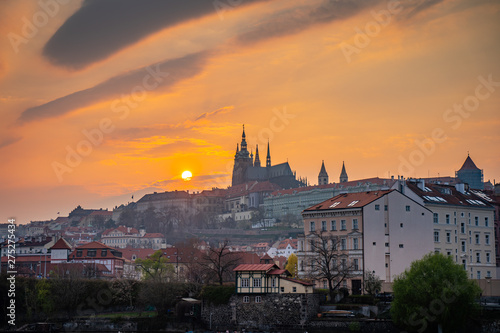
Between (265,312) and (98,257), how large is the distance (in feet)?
209

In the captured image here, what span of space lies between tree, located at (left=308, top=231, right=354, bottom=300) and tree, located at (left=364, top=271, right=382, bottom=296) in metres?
1.88

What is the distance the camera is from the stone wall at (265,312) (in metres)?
58.6

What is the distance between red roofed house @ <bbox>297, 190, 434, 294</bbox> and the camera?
2645 inches

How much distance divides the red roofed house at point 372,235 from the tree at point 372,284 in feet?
3.72

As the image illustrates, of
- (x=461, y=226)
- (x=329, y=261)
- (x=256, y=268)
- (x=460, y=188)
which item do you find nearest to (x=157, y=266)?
(x=329, y=261)

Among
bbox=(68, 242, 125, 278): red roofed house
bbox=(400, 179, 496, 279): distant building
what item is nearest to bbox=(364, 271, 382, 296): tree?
bbox=(400, 179, 496, 279): distant building

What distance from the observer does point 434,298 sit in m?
52.2

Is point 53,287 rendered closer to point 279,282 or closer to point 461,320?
point 279,282

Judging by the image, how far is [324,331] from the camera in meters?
56.1

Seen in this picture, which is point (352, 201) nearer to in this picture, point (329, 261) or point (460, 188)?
point (329, 261)

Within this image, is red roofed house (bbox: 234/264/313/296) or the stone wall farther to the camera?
red roofed house (bbox: 234/264/313/296)

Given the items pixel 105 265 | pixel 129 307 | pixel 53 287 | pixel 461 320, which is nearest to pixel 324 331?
pixel 461 320

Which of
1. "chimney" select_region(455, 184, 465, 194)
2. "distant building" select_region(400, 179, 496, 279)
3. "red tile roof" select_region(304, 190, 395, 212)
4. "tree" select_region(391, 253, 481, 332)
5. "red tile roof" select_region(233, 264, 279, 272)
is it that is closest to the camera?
"tree" select_region(391, 253, 481, 332)

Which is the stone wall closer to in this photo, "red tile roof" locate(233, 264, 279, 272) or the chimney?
"red tile roof" locate(233, 264, 279, 272)
